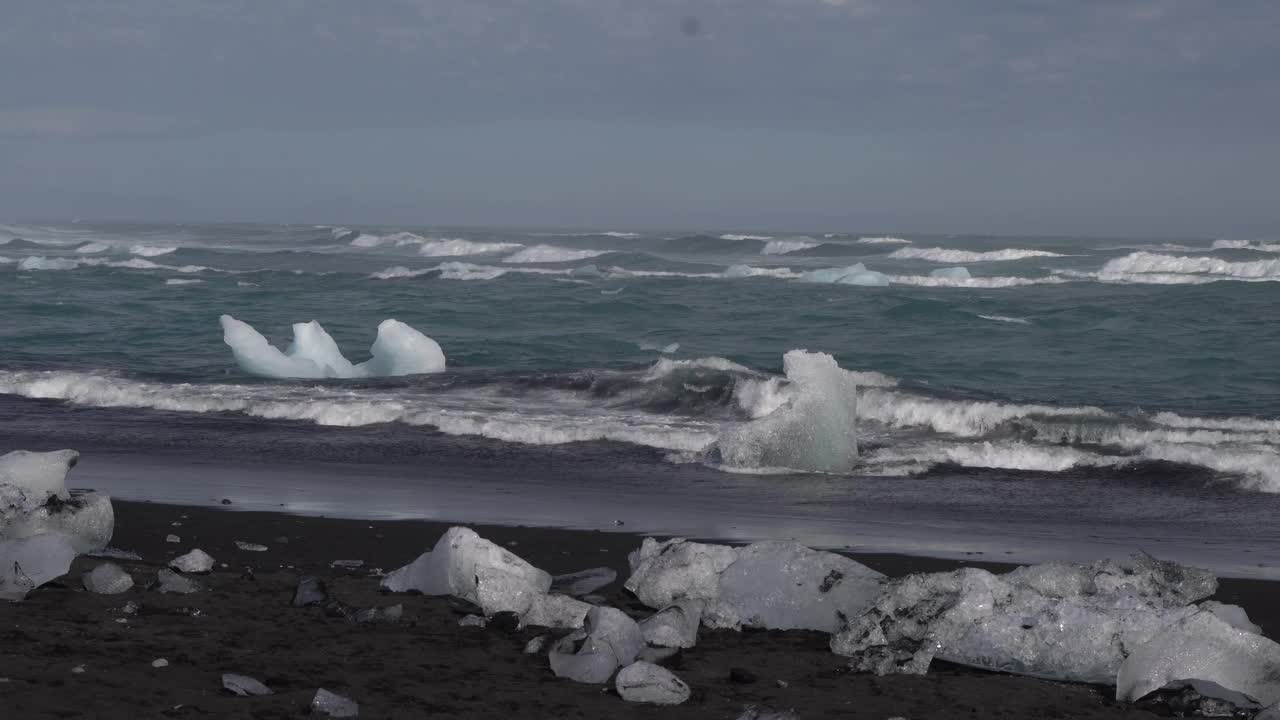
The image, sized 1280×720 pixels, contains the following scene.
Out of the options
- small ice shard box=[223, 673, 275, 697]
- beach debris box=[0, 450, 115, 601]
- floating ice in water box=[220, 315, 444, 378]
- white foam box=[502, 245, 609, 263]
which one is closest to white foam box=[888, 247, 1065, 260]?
white foam box=[502, 245, 609, 263]

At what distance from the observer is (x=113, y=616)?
4.57 metres

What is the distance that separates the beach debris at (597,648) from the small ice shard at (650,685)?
124 mm

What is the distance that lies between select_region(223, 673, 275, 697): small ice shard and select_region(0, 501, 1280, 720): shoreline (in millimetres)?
34

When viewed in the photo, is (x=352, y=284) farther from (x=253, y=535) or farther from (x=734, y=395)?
(x=253, y=535)

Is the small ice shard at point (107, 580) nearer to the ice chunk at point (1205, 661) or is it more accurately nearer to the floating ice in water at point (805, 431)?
the ice chunk at point (1205, 661)

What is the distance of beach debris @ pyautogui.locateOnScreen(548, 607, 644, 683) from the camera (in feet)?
13.5

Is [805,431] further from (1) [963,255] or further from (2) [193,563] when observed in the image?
(1) [963,255]

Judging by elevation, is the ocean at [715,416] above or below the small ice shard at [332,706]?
below

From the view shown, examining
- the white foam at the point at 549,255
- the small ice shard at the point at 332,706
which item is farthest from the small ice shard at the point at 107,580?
the white foam at the point at 549,255

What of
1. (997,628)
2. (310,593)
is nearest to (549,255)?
(310,593)

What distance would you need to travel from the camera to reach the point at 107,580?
16.3 ft

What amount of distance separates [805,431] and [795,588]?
5051 millimetres

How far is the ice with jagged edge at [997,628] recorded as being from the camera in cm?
434

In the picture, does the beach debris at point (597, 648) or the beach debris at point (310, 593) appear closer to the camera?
the beach debris at point (597, 648)
